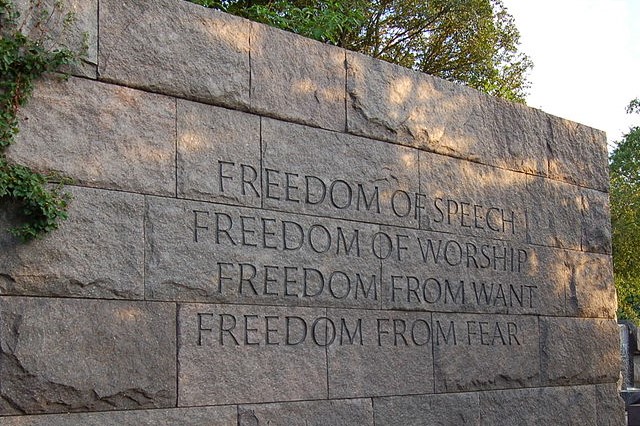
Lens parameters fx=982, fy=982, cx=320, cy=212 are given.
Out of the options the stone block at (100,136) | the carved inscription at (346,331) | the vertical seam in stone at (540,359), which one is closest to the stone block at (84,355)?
the carved inscription at (346,331)

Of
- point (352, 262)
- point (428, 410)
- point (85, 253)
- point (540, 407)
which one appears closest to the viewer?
point (85, 253)

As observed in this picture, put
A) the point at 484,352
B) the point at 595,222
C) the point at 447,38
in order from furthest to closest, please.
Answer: the point at 447,38 < the point at 595,222 < the point at 484,352

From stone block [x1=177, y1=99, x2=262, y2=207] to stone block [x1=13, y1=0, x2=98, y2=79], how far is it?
2.21 feet

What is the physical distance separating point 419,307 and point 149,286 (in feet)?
7.68

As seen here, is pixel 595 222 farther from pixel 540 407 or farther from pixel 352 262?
pixel 352 262

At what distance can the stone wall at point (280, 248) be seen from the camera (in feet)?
17.5

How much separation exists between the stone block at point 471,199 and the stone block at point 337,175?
177mm

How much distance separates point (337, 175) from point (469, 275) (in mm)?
1555

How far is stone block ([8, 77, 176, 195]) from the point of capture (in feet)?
17.4

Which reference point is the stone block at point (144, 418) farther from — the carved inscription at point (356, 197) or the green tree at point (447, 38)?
the green tree at point (447, 38)

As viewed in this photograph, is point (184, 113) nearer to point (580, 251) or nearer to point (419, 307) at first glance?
point (419, 307)

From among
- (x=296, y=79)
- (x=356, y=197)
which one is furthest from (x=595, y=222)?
(x=296, y=79)

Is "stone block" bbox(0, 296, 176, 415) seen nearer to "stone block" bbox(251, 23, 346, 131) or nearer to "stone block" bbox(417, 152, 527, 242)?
"stone block" bbox(251, 23, 346, 131)

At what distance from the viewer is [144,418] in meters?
5.48
